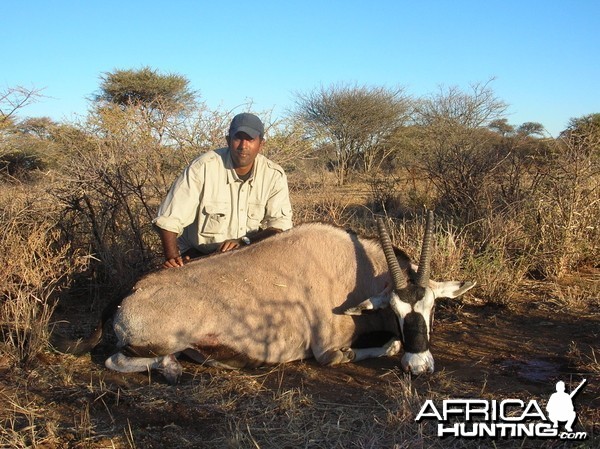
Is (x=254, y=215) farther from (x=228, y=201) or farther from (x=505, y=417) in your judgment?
(x=505, y=417)

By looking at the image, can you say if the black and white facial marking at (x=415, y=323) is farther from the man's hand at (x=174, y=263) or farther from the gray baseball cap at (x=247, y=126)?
the gray baseball cap at (x=247, y=126)

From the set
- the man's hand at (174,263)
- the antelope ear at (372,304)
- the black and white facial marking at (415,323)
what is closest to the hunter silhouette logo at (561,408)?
the black and white facial marking at (415,323)

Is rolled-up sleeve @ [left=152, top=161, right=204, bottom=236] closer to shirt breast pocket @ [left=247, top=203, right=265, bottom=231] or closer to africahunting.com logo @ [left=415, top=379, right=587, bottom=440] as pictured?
shirt breast pocket @ [left=247, top=203, right=265, bottom=231]

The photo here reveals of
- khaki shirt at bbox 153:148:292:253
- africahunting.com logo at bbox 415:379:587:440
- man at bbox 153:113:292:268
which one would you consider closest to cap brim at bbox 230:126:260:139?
man at bbox 153:113:292:268

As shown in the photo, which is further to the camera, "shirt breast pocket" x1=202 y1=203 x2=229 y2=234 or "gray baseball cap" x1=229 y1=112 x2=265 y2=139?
"shirt breast pocket" x1=202 y1=203 x2=229 y2=234

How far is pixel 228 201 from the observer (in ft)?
16.0

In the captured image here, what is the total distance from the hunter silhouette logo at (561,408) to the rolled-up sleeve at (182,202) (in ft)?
9.09

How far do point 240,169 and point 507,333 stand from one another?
2.49 m

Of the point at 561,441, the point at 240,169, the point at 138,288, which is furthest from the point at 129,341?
the point at 561,441

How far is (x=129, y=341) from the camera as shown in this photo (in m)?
4.02

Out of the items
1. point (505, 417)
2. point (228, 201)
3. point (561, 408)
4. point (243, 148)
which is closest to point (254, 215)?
point (228, 201)

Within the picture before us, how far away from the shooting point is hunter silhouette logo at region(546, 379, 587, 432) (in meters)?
2.98

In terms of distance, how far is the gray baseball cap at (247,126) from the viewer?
466cm

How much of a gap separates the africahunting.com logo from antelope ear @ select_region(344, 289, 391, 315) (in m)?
1.00
